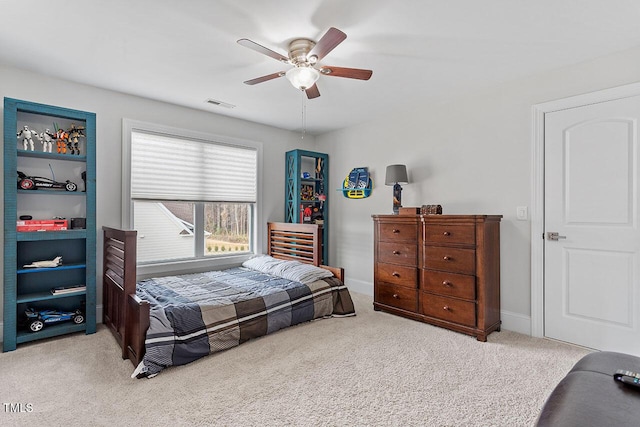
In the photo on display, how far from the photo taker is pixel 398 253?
3.41 m

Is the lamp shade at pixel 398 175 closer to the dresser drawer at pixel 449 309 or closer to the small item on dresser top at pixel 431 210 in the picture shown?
the small item on dresser top at pixel 431 210

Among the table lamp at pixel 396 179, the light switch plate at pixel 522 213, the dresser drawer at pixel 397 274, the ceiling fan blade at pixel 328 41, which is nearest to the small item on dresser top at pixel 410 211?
the table lamp at pixel 396 179

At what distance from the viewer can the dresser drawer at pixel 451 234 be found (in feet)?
9.34

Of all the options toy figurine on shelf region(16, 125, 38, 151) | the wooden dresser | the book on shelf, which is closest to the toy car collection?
toy figurine on shelf region(16, 125, 38, 151)

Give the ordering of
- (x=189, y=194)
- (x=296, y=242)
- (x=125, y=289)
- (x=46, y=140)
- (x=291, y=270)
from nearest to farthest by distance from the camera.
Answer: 1. (x=125, y=289)
2. (x=46, y=140)
3. (x=291, y=270)
4. (x=189, y=194)
5. (x=296, y=242)

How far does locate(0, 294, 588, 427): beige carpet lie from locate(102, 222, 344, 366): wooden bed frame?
0.15 metres

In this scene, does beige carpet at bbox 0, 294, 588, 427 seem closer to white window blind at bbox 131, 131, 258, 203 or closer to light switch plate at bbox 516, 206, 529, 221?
light switch plate at bbox 516, 206, 529, 221

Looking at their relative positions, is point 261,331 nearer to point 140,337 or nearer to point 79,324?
point 140,337

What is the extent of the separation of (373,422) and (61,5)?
120 inches

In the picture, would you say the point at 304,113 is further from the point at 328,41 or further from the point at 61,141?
the point at 61,141

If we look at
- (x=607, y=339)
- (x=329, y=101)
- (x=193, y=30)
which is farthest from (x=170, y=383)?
(x=607, y=339)

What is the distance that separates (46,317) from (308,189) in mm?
3337

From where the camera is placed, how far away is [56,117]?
292cm

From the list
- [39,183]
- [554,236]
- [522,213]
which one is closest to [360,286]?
[522,213]
